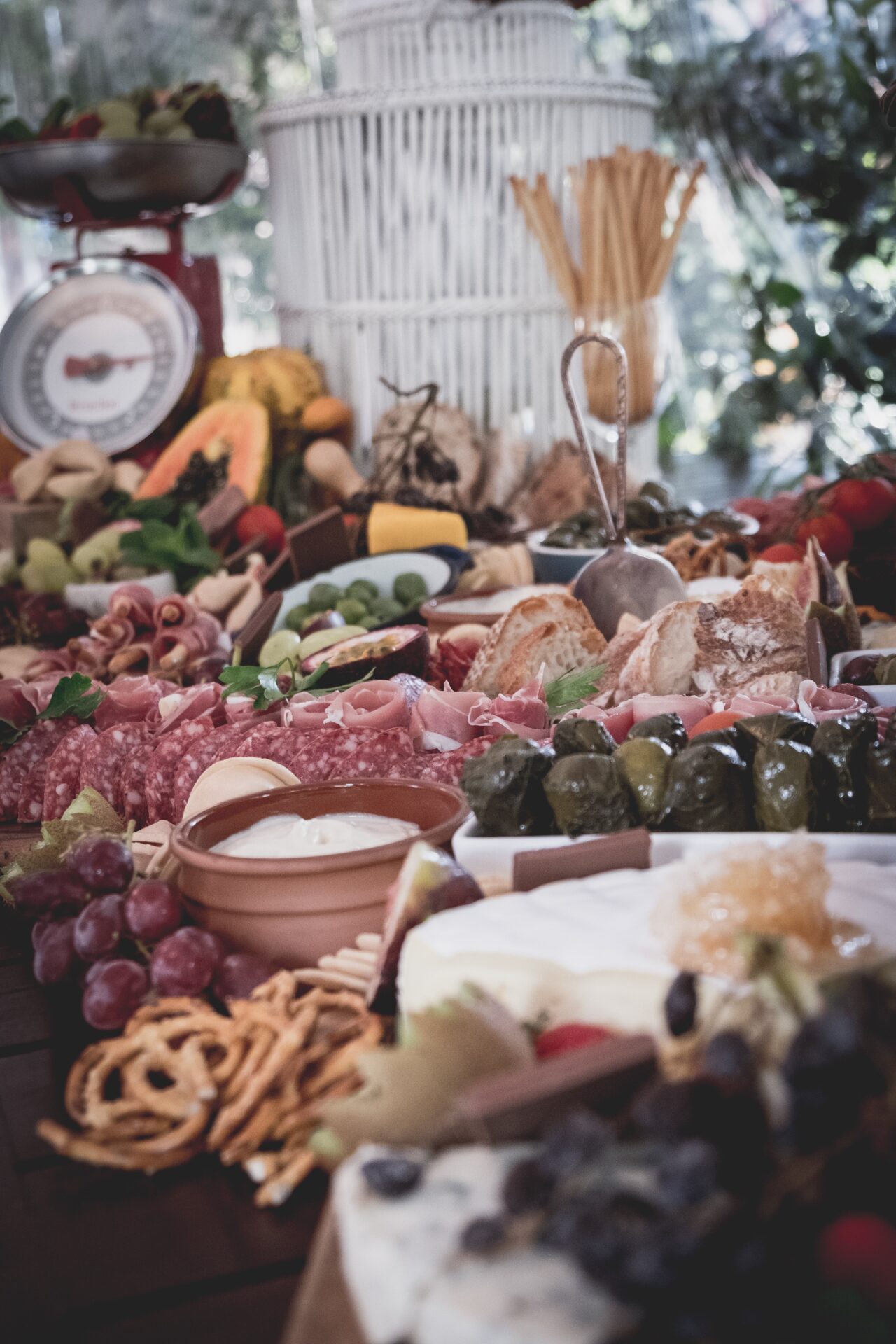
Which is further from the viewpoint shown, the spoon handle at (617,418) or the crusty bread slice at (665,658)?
the spoon handle at (617,418)

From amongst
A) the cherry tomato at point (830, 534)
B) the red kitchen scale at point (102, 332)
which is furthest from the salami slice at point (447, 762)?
the red kitchen scale at point (102, 332)

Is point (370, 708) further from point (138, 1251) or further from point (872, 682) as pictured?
point (138, 1251)

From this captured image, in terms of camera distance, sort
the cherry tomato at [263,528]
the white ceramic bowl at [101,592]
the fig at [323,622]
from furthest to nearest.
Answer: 1. the cherry tomato at [263,528]
2. the white ceramic bowl at [101,592]
3. the fig at [323,622]

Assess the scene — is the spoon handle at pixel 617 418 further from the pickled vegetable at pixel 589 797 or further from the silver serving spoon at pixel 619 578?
the pickled vegetable at pixel 589 797

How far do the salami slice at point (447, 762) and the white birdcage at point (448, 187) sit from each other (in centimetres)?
179

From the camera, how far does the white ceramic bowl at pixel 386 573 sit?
2.33 meters

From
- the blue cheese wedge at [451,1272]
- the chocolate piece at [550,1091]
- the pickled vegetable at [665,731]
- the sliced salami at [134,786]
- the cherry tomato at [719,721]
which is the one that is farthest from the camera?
the sliced salami at [134,786]

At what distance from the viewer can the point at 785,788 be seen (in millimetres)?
1127

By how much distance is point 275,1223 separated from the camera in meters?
0.87

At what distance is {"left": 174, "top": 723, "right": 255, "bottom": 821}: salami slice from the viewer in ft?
4.94

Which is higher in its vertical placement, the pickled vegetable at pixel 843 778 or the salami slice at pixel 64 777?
the pickled vegetable at pixel 843 778

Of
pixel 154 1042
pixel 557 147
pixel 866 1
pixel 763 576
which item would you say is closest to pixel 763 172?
pixel 866 1

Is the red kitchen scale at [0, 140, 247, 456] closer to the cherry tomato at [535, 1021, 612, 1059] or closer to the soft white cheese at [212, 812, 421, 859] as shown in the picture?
the soft white cheese at [212, 812, 421, 859]

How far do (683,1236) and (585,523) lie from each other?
199 cm
